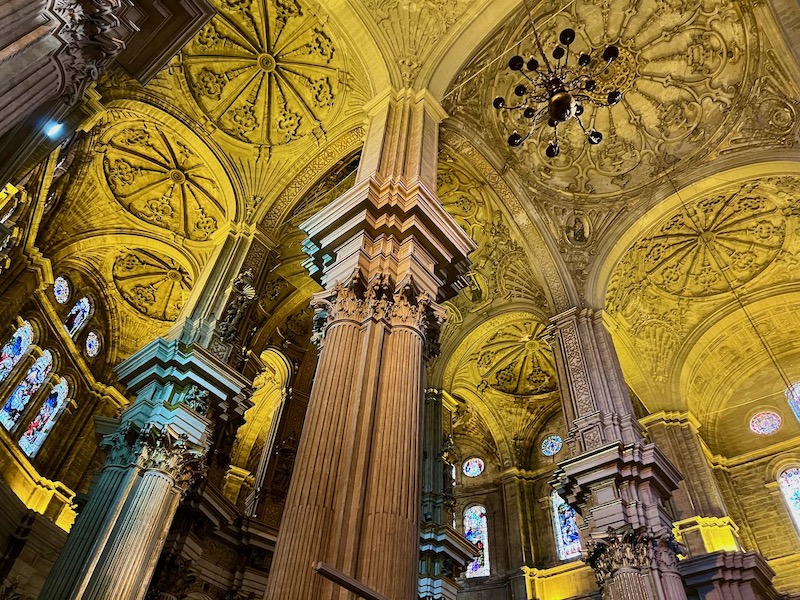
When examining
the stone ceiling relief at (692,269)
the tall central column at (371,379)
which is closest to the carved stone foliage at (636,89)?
the stone ceiling relief at (692,269)

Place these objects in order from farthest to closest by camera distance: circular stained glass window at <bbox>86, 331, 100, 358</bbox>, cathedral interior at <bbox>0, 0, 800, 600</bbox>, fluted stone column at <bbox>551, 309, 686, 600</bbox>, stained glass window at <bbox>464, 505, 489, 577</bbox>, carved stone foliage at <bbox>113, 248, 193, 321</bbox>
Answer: stained glass window at <bbox>464, 505, 489, 577</bbox> → circular stained glass window at <bbox>86, 331, 100, 358</bbox> → carved stone foliage at <bbox>113, 248, 193, 321</bbox> → fluted stone column at <bbox>551, 309, 686, 600</bbox> → cathedral interior at <bbox>0, 0, 800, 600</bbox>

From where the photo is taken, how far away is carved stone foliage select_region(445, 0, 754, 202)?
10.8 metres

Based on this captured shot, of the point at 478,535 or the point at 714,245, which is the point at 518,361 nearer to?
the point at 478,535

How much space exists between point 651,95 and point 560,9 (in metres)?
2.77

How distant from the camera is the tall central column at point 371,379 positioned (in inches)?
161

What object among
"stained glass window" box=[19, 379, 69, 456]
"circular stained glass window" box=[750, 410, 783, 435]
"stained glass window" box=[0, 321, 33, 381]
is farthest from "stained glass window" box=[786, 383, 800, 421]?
"stained glass window" box=[0, 321, 33, 381]

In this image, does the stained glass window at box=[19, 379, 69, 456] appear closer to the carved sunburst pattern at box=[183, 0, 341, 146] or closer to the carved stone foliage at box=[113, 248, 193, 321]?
the carved stone foliage at box=[113, 248, 193, 321]

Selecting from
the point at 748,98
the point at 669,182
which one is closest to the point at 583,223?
the point at 669,182

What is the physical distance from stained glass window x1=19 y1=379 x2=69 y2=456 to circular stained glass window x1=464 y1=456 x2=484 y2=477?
34.1ft

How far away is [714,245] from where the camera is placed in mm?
13094

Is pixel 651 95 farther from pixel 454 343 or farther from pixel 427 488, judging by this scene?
pixel 427 488

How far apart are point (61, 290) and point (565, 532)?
503 inches

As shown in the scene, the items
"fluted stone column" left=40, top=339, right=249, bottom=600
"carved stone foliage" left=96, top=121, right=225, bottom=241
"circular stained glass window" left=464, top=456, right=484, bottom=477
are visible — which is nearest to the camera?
"fluted stone column" left=40, top=339, right=249, bottom=600

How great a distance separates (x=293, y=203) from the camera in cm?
1137
